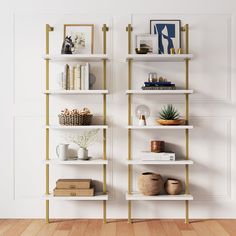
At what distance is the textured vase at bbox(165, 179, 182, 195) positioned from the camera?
3879 mm

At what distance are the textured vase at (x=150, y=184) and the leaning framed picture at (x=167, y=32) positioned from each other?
121 centimetres

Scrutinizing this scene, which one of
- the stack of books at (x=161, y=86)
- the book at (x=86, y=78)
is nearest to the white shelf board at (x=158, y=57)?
the stack of books at (x=161, y=86)

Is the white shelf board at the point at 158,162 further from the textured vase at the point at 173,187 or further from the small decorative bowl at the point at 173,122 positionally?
the small decorative bowl at the point at 173,122

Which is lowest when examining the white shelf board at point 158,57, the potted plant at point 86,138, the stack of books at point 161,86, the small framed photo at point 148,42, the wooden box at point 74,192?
the wooden box at point 74,192

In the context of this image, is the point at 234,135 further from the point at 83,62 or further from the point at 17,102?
the point at 17,102

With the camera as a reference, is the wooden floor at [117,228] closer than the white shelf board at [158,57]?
Yes

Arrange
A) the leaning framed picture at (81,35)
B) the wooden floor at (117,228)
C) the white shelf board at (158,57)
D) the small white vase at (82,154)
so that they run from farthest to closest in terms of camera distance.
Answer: the leaning framed picture at (81,35) → the small white vase at (82,154) → the white shelf board at (158,57) → the wooden floor at (117,228)

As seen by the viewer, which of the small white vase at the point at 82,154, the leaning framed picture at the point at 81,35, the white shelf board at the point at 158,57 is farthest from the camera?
the leaning framed picture at the point at 81,35

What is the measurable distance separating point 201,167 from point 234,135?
437 millimetres

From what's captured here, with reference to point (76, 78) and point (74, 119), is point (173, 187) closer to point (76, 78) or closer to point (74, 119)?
point (74, 119)

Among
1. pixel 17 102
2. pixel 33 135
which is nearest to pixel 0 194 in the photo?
pixel 33 135

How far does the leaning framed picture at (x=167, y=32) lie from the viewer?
4.02m

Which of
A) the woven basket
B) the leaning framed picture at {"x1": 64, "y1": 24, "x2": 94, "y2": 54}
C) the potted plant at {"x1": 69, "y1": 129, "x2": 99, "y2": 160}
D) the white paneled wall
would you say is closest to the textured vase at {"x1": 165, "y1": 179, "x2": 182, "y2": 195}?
the white paneled wall

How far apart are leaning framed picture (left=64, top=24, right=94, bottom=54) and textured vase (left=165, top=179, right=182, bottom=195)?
4.67 feet
